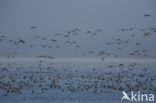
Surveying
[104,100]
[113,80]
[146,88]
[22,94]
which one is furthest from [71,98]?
[113,80]

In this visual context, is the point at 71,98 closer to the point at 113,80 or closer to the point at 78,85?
the point at 78,85

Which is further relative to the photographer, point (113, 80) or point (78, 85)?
point (113, 80)

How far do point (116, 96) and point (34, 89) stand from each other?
24.1 feet

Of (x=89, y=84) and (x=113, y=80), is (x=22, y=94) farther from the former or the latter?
(x=113, y=80)

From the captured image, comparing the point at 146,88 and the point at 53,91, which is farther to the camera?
the point at 146,88

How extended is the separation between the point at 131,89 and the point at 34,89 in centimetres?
855

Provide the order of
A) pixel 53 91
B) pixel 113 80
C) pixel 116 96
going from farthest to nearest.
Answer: pixel 113 80 → pixel 53 91 → pixel 116 96

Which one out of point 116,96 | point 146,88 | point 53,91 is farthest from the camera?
point 146,88

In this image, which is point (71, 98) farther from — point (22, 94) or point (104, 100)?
point (22, 94)

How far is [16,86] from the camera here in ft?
97.1

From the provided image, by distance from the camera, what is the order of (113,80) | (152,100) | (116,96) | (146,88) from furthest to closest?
(113,80)
(146,88)
(116,96)
(152,100)

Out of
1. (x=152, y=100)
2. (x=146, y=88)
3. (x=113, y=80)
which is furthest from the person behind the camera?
(x=113, y=80)

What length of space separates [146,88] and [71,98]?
818 centimetres

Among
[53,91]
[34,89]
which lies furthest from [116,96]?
[34,89]
